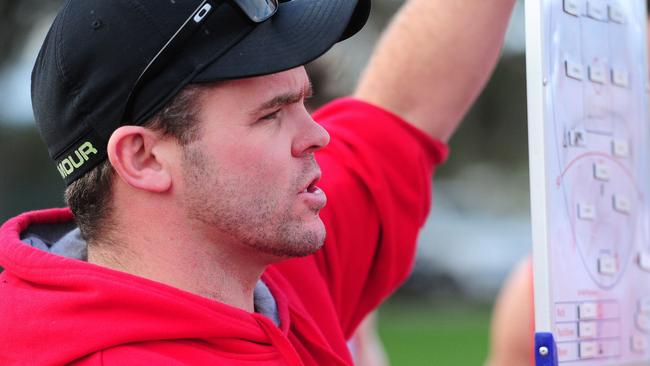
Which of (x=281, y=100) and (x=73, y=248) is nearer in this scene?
(x=281, y=100)

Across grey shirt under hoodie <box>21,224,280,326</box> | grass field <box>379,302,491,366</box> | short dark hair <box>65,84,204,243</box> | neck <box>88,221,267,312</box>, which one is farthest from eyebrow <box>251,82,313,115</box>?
grass field <box>379,302,491,366</box>

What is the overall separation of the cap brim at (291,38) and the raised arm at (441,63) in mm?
350

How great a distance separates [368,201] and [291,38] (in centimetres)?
53

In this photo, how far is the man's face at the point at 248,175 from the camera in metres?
1.72

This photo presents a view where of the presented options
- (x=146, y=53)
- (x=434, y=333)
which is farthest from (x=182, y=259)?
(x=434, y=333)

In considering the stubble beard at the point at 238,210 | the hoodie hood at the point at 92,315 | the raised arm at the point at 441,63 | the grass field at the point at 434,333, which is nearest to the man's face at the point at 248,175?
the stubble beard at the point at 238,210

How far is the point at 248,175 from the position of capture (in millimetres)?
1727

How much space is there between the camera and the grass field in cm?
988

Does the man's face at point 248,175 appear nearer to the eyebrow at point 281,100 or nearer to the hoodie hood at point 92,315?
the eyebrow at point 281,100

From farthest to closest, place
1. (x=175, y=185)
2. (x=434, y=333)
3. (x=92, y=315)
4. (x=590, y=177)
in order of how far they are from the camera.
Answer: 1. (x=434, y=333)
2. (x=590, y=177)
3. (x=175, y=185)
4. (x=92, y=315)

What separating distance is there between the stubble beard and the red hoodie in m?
0.12

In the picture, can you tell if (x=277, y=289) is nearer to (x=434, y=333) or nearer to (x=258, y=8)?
(x=258, y=8)

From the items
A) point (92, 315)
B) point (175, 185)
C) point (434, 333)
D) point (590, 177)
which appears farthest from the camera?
point (434, 333)

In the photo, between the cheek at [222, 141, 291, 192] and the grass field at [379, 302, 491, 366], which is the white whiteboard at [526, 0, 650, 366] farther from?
the grass field at [379, 302, 491, 366]
